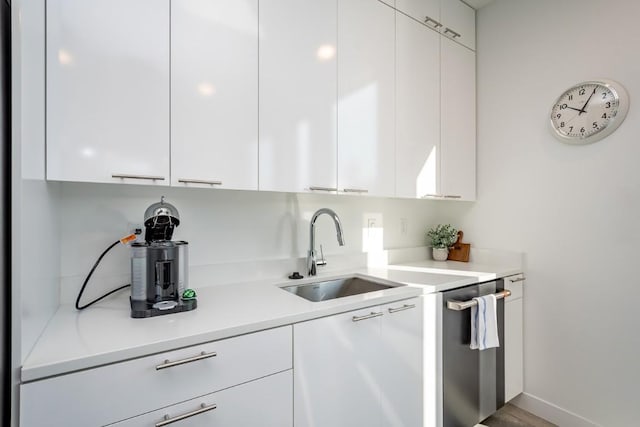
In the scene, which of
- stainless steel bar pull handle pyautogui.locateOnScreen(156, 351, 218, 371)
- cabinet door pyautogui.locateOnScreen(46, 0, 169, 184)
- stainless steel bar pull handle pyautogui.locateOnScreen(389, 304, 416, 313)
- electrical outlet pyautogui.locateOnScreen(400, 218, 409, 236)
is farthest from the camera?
electrical outlet pyautogui.locateOnScreen(400, 218, 409, 236)

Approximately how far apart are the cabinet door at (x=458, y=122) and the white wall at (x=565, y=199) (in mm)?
84

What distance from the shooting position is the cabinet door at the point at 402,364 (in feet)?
4.60

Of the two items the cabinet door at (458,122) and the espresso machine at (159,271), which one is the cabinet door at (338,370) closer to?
the espresso machine at (159,271)

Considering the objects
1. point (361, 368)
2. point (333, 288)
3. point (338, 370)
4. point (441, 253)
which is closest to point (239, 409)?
point (338, 370)

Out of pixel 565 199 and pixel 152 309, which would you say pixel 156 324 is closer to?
pixel 152 309

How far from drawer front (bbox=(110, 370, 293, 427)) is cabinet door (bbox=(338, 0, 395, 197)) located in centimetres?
94

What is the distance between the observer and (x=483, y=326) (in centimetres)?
169

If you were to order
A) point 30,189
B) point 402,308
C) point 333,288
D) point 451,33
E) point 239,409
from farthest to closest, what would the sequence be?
point 451,33
point 333,288
point 402,308
point 239,409
point 30,189

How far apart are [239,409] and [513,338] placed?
1765 millimetres

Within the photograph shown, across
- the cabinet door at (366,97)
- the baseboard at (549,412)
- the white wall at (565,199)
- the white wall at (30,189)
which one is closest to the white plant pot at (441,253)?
the white wall at (565,199)

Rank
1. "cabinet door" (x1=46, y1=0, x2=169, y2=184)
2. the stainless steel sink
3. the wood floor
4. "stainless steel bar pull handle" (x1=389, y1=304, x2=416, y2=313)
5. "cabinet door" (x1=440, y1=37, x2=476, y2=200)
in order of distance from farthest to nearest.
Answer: "cabinet door" (x1=440, y1=37, x2=476, y2=200)
the wood floor
the stainless steel sink
"stainless steel bar pull handle" (x1=389, y1=304, x2=416, y2=313)
"cabinet door" (x1=46, y1=0, x2=169, y2=184)

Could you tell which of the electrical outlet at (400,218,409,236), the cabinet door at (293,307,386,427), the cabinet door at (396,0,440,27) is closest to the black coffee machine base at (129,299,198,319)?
the cabinet door at (293,307,386,427)

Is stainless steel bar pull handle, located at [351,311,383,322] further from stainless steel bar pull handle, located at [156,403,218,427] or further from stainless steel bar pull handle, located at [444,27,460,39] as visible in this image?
stainless steel bar pull handle, located at [444,27,460,39]

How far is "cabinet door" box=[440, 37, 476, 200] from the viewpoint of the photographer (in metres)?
2.13
